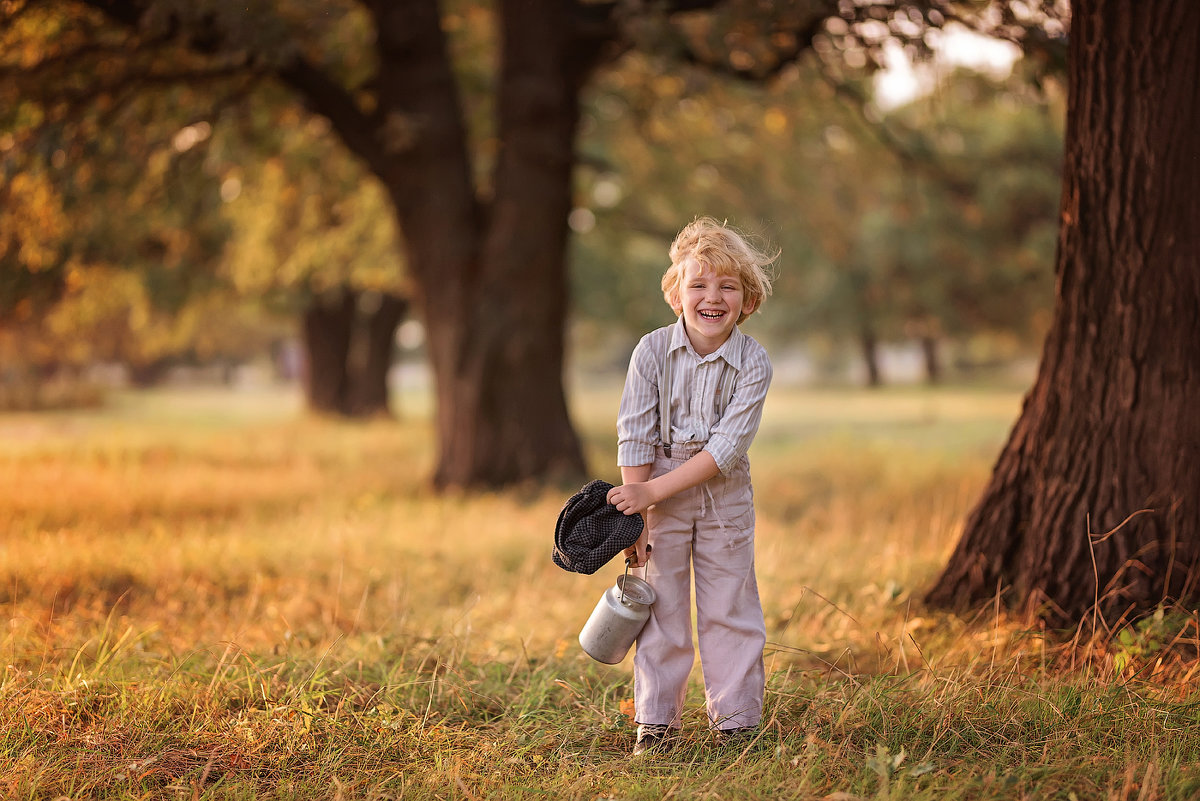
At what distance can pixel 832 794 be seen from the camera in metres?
2.67

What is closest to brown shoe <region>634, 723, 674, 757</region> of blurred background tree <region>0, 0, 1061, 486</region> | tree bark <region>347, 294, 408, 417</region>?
blurred background tree <region>0, 0, 1061, 486</region>

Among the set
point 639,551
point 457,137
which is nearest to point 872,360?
point 457,137

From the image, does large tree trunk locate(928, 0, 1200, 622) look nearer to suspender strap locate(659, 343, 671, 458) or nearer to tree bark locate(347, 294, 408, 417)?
suspender strap locate(659, 343, 671, 458)

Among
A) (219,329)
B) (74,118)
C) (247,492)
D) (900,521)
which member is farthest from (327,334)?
(900,521)

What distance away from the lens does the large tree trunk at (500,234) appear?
914 centimetres

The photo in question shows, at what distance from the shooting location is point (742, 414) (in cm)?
309

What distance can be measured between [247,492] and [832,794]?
→ 7895 millimetres

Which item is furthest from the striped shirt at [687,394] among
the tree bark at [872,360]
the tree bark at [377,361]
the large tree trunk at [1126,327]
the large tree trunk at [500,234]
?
the tree bark at [872,360]

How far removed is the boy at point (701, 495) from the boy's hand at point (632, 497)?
0.10 m

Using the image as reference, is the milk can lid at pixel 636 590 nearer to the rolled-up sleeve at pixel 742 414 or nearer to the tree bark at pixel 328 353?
the rolled-up sleeve at pixel 742 414

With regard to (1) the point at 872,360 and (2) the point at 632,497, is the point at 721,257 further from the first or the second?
(1) the point at 872,360

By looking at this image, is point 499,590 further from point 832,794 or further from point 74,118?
point 74,118

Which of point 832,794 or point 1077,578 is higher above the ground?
point 1077,578

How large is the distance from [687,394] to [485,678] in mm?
1442
